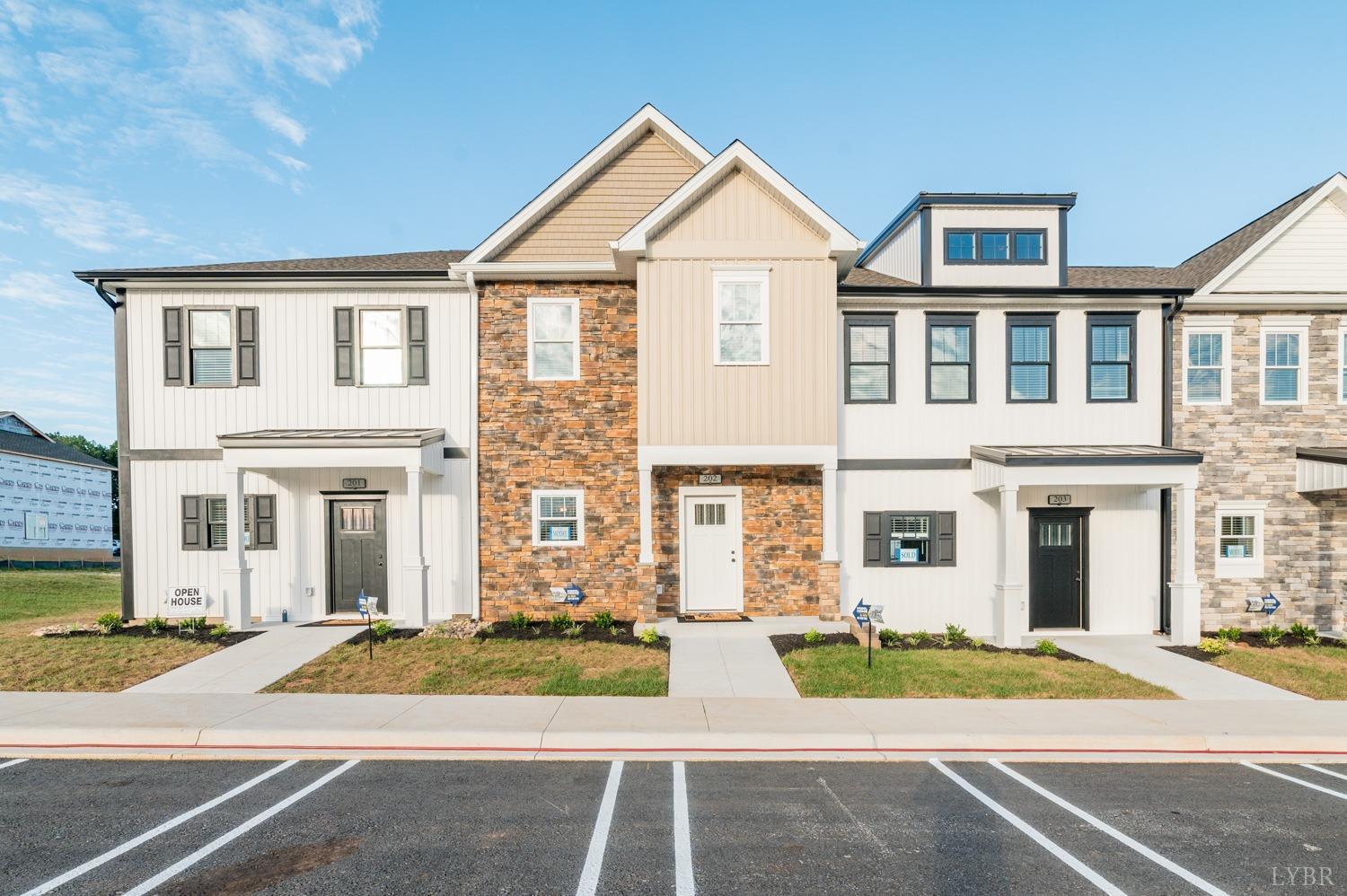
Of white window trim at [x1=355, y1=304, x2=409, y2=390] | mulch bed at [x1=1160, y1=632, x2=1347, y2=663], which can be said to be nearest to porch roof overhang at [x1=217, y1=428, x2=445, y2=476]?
white window trim at [x1=355, y1=304, x2=409, y2=390]

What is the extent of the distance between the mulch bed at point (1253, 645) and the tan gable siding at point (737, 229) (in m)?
9.50

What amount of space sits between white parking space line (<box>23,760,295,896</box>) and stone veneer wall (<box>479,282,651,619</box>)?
675 centimetres

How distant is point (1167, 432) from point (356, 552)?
16.5 meters

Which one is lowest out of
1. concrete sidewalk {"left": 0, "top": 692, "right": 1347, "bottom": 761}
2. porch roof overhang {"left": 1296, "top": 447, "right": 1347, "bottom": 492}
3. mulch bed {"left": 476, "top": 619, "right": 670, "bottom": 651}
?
mulch bed {"left": 476, "top": 619, "right": 670, "bottom": 651}

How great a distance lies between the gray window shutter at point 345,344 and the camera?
13.6 m

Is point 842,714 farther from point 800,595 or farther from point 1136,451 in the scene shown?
point 1136,451

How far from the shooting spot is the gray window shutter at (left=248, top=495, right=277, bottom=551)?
13609 millimetres

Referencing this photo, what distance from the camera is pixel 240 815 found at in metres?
5.90

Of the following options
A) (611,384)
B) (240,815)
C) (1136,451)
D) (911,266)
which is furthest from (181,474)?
(1136,451)

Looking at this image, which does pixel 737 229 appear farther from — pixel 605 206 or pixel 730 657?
pixel 730 657

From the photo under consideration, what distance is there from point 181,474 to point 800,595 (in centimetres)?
1252

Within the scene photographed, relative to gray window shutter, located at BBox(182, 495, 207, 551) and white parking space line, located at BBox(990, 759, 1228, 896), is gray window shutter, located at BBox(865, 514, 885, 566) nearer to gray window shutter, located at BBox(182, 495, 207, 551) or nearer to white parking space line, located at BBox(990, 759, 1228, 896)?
white parking space line, located at BBox(990, 759, 1228, 896)

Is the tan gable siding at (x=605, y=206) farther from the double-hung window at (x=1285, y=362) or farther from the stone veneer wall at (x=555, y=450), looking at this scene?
the double-hung window at (x=1285, y=362)

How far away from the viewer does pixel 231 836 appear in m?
5.53
